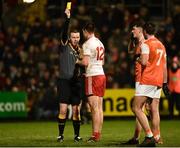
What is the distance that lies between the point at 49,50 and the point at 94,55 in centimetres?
1253

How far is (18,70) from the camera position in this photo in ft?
87.7

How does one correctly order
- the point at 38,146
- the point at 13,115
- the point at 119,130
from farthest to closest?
the point at 13,115 < the point at 119,130 < the point at 38,146

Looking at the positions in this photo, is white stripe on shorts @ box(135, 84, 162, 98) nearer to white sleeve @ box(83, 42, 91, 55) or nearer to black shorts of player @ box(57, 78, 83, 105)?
white sleeve @ box(83, 42, 91, 55)

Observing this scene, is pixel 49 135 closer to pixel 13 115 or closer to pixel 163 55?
pixel 163 55

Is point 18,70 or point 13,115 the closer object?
point 13,115

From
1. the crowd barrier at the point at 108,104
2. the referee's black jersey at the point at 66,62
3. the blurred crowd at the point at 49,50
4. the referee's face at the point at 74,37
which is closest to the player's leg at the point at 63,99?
the referee's black jersey at the point at 66,62

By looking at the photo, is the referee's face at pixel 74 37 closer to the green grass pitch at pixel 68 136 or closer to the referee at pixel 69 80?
the referee at pixel 69 80

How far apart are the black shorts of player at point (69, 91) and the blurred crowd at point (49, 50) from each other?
965 cm

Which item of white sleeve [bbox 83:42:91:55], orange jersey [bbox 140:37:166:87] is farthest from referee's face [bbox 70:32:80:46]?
orange jersey [bbox 140:37:166:87]

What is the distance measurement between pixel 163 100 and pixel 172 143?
11.1m

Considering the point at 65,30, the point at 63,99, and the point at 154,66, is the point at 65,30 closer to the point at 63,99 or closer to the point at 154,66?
the point at 63,99

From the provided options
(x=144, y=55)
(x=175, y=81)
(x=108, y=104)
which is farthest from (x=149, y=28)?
(x=108, y=104)

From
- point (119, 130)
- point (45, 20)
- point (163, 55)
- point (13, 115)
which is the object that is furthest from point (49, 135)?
point (45, 20)

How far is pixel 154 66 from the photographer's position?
13.9 metres
